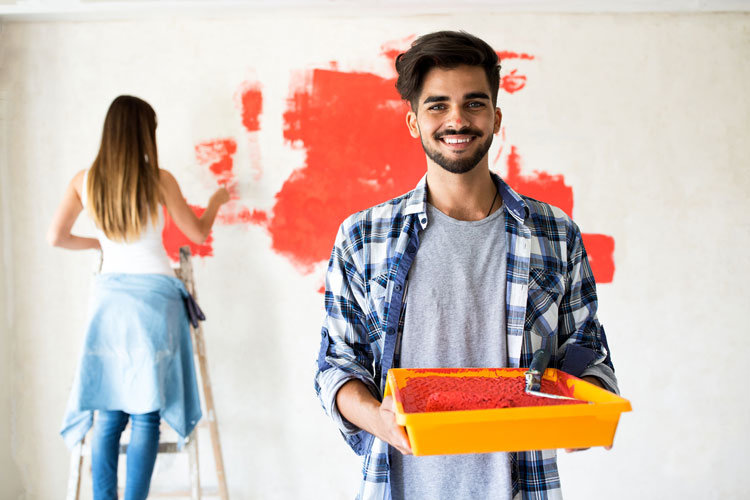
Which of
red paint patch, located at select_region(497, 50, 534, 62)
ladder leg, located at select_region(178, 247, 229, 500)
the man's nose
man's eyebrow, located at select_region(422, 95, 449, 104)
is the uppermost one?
red paint patch, located at select_region(497, 50, 534, 62)

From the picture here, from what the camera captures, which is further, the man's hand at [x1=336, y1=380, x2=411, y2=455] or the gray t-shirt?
the gray t-shirt

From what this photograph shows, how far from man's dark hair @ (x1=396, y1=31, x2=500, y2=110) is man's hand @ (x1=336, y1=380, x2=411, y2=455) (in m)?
0.62

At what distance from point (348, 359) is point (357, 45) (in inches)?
56.1

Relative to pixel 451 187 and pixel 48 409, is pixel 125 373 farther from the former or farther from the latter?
pixel 451 187

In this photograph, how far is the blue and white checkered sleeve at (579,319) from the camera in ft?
3.37

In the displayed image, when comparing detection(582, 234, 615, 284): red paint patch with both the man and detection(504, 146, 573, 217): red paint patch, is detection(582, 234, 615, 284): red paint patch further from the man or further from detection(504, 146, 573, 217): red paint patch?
the man

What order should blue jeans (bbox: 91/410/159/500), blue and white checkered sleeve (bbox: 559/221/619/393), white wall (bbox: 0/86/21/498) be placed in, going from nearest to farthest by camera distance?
1. blue and white checkered sleeve (bbox: 559/221/619/393)
2. blue jeans (bbox: 91/410/159/500)
3. white wall (bbox: 0/86/21/498)

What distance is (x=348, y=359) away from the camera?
3.41ft

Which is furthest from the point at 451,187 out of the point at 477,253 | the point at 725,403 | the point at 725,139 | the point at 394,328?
the point at 725,403

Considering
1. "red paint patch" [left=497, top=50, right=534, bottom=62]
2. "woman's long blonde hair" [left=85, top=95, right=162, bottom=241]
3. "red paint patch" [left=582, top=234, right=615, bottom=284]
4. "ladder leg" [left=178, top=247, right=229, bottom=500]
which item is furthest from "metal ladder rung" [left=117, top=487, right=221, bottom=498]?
"red paint patch" [left=497, top=50, right=534, bottom=62]

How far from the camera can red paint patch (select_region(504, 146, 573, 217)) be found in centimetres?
206

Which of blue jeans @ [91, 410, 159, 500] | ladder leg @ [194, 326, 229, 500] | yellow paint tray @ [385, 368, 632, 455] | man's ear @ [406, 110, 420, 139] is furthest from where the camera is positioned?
ladder leg @ [194, 326, 229, 500]

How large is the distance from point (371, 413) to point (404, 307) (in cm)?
23

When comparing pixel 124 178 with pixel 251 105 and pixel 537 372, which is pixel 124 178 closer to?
pixel 251 105
